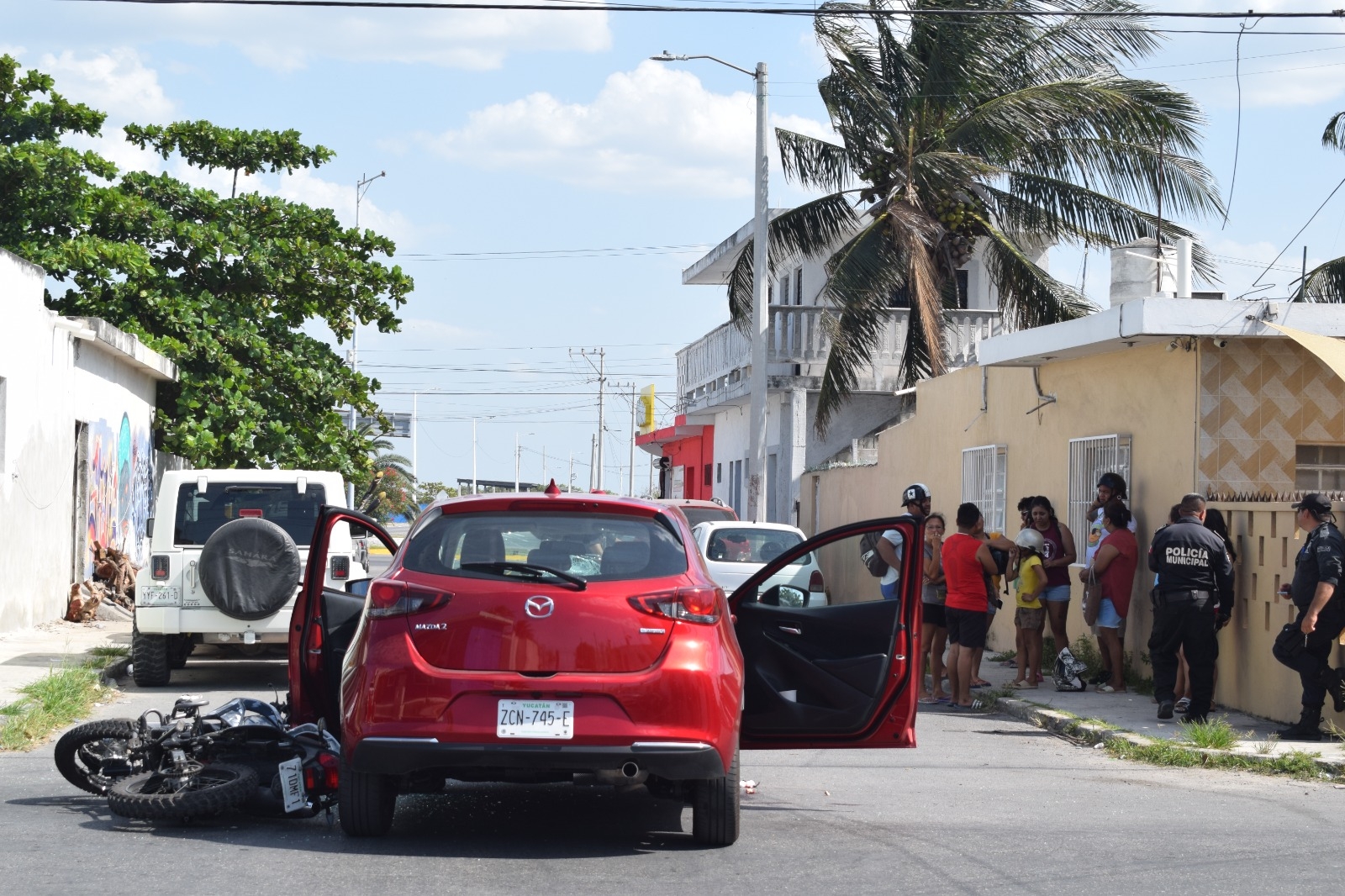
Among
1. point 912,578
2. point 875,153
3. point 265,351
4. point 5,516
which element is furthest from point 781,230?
point 912,578

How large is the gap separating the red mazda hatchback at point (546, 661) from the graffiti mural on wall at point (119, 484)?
1434cm

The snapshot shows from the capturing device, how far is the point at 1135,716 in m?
11.7

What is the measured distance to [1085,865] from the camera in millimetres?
6590

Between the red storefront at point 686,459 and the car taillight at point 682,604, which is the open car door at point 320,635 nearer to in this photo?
the car taillight at point 682,604

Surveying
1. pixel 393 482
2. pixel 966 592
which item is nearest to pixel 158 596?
pixel 966 592

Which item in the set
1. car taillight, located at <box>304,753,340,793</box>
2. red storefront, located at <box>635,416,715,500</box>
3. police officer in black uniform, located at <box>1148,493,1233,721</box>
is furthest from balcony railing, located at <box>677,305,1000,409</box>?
car taillight, located at <box>304,753,340,793</box>

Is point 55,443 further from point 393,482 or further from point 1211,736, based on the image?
point 393,482

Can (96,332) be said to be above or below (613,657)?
above

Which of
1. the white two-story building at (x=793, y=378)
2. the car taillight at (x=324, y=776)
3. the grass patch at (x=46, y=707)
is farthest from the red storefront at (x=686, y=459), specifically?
the car taillight at (x=324, y=776)

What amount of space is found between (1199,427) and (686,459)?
31.1 m

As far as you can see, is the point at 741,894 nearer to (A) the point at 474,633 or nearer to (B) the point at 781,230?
(A) the point at 474,633

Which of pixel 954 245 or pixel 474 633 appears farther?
pixel 954 245

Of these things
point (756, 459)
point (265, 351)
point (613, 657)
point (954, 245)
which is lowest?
point (613, 657)

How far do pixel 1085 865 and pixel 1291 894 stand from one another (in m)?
0.83
